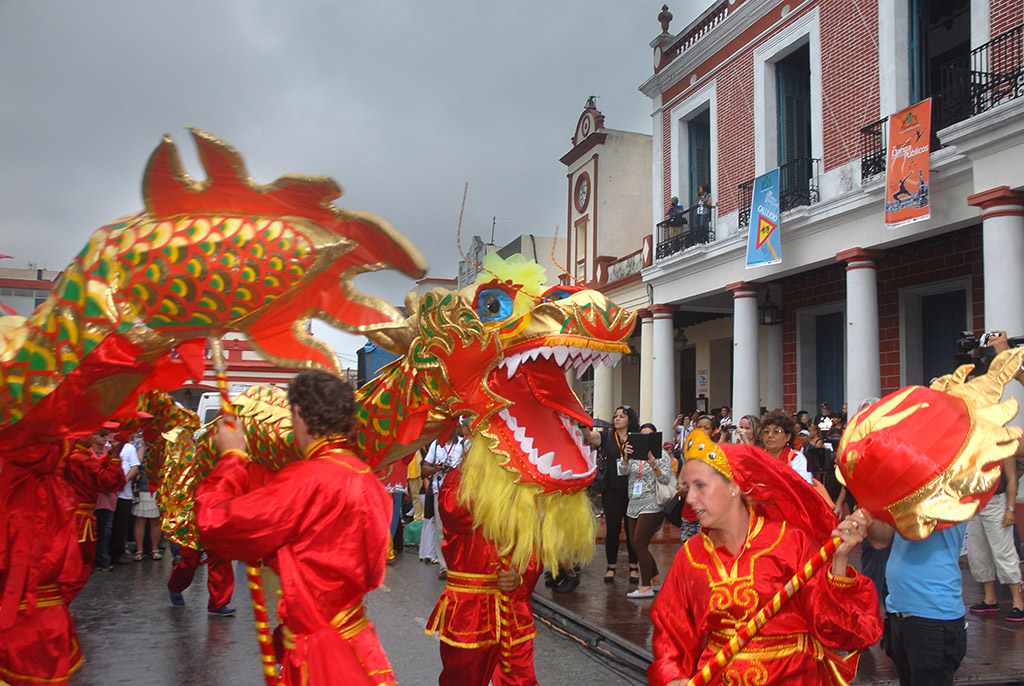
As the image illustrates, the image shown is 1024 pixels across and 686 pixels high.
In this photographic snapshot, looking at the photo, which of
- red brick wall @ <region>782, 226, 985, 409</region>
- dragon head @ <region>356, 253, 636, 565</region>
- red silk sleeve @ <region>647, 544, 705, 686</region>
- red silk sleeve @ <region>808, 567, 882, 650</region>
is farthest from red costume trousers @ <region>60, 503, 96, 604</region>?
red brick wall @ <region>782, 226, 985, 409</region>

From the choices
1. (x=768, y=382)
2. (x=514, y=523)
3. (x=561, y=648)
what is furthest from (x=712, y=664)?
(x=768, y=382)

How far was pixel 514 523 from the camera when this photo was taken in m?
3.72

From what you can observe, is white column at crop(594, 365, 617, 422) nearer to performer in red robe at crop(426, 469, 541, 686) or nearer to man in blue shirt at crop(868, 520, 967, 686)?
performer in red robe at crop(426, 469, 541, 686)

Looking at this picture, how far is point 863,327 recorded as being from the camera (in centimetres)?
1171

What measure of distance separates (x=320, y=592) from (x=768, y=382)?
14.0 meters

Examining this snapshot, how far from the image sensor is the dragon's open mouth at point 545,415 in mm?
3877

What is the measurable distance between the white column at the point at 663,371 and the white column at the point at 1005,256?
313 inches

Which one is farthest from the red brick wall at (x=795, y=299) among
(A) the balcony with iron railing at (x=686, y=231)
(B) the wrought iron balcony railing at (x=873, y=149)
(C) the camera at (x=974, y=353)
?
(C) the camera at (x=974, y=353)

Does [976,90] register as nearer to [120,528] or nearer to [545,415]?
[545,415]

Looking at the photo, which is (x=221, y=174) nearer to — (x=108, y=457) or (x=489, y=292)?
(x=489, y=292)

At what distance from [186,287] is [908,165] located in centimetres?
991

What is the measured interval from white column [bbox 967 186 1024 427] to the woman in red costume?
7453mm

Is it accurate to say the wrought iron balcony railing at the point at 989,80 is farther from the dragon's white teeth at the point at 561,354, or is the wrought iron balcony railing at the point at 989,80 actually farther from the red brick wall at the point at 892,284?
the dragon's white teeth at the point at 561,354

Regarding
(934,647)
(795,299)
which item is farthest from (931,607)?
(795,299)
